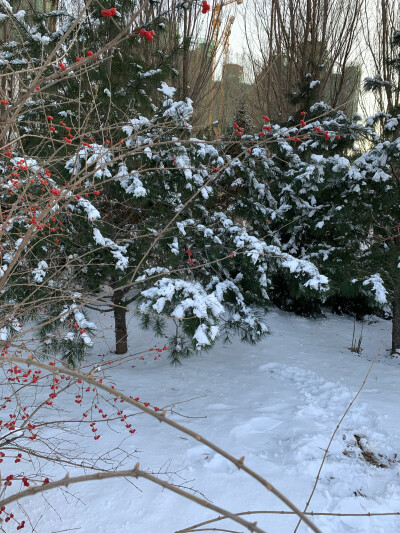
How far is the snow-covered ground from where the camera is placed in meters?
2.29

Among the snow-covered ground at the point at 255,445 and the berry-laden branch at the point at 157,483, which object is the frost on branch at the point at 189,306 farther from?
the berry-laden branch at the point at 157,483

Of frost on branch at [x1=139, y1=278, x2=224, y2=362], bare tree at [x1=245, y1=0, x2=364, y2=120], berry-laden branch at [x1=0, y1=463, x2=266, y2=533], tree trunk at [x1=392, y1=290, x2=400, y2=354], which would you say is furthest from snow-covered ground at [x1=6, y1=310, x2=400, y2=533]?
bare tree at [x1=245, y1=0, x2=364, y2=120]

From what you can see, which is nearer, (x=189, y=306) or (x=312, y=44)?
(x=189, y=306)

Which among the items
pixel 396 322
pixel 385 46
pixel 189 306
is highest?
pixel 385 46

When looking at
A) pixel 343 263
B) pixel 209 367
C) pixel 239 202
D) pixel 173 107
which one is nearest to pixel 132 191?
pixel 173 107

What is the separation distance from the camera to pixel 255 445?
117 inches

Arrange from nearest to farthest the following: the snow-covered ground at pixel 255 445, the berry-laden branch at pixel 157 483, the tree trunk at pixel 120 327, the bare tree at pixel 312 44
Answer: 1. the berry-laden branch at pixel 157 483
2. the snow-covered ground at pixel 255 445
3. the tree trunk at pixel 120 327
4. the bare tree at pixel 312 44

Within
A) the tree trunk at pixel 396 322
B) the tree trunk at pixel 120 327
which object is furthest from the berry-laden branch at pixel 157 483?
the tree trunk at pixel 396 322

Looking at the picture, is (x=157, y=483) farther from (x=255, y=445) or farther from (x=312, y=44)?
(x=312, y=44)

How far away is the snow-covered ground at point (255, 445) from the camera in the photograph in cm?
229

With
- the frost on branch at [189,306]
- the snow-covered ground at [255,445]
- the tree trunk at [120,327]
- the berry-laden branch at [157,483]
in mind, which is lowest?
the snow-covered ground at [255,445]

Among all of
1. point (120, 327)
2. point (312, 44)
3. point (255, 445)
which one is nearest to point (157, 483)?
point (255, 445)

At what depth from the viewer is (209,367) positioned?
183 inches

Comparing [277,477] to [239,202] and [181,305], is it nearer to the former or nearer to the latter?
[181,305]
